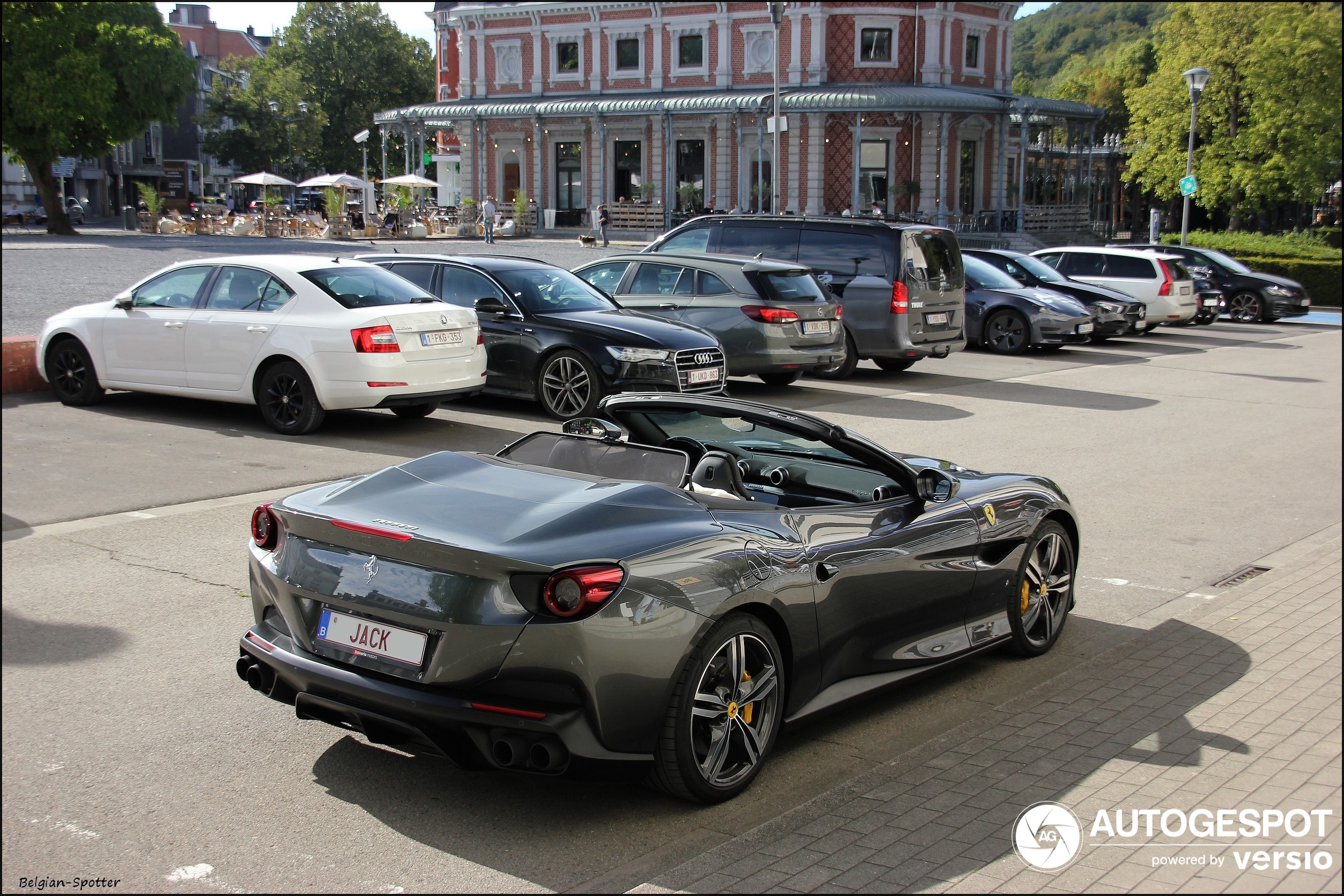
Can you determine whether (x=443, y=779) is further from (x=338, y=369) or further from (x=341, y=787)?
(x=338, y=369)

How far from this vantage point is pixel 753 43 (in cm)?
5075

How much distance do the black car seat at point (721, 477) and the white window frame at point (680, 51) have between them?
4948 centimetres

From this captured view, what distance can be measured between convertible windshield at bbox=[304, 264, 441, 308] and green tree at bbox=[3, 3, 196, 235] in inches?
225

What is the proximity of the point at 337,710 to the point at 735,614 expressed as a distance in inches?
52.5

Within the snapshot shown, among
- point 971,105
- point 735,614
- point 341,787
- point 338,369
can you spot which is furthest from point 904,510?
point 971,105

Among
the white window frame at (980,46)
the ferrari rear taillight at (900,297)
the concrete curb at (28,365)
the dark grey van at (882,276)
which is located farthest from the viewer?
the white window frame at (980,46)

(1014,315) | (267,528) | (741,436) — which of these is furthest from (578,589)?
(1014,315)

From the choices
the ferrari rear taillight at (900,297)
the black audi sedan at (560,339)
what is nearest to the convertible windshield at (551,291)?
the black audi sedan at (560,339)

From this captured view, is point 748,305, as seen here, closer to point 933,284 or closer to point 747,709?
point 933,284

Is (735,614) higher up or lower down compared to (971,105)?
lower down

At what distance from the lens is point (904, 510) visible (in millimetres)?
5160

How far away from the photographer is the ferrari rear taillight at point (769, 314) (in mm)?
14938

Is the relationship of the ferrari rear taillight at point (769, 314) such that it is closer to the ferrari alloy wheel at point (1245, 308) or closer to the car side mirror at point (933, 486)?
the car side mirror at point (933, 486)

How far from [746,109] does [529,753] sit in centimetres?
4530
